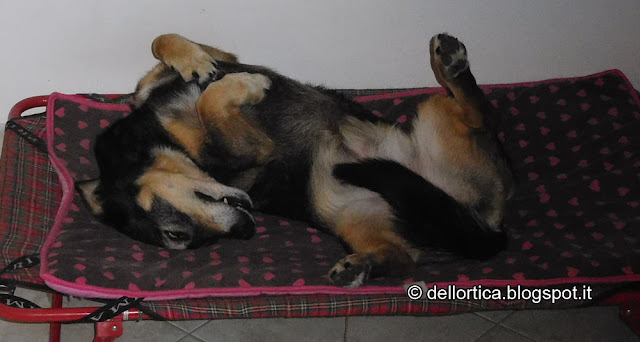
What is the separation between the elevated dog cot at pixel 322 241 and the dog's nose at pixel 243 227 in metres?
0.09

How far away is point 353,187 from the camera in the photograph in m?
2.65

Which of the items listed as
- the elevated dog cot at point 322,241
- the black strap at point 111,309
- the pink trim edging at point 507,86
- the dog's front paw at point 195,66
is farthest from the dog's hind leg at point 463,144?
the black strap at point 111,309

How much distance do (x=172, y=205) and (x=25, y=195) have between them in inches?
28.5

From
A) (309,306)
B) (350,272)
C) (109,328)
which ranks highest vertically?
(350,272)

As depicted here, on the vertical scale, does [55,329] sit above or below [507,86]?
below

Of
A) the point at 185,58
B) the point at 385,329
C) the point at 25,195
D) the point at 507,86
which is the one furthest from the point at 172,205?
the point at 507,86

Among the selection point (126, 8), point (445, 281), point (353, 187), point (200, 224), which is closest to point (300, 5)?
point (126, 8)

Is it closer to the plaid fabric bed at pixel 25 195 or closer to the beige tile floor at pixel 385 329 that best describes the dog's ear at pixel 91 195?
the plaid fabric bed at pixel 25 195

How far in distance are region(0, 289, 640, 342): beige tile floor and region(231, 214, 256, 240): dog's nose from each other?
49 centimetres

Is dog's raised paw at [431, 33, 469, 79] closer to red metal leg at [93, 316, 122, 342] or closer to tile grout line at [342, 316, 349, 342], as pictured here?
tile grout line at [342, 316, 349, 342]

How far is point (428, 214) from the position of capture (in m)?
2.40

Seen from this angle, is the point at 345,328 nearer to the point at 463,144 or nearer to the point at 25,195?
the point at 463,144

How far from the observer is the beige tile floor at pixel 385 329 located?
9.11 ft

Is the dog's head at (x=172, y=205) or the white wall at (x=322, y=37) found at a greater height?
the white wall at (x=322, y=37)
